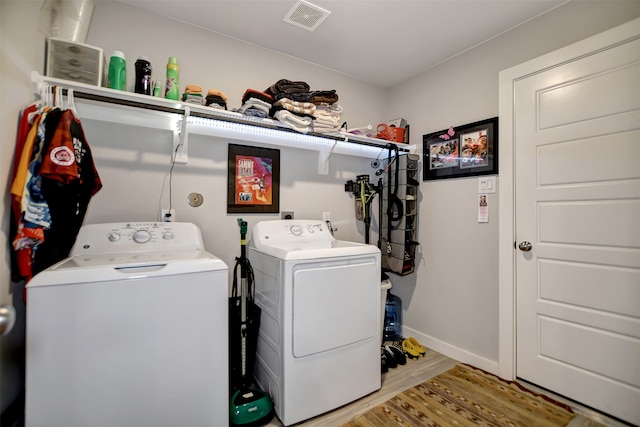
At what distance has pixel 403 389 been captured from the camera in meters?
1.95

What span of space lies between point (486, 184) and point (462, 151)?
345 millimetres

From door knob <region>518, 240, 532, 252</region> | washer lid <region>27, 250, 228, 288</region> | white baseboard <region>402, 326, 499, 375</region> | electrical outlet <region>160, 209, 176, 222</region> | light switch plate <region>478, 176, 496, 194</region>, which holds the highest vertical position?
light switch plate <region>478, 176, 496, 194</region>

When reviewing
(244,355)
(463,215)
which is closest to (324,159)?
(463,215)

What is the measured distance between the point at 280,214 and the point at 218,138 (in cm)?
77

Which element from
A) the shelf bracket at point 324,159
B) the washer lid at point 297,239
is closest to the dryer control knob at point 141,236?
the washer lid at point 297,239

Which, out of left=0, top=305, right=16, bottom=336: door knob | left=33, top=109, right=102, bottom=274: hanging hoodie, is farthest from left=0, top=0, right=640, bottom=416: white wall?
left=0, top=305, right=16, bottom=336: door knob

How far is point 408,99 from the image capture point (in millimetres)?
2855

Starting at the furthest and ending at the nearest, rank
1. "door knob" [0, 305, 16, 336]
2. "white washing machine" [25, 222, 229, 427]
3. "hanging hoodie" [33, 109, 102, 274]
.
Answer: "hanging hoodie" [33, 109, 102, 274] < "white washing machine" [25, 222, 229, 427] < "door knob" [0, 305, 16, 336]

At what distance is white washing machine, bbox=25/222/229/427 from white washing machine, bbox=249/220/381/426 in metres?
0.36

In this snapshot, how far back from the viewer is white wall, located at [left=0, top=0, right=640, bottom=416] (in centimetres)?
133

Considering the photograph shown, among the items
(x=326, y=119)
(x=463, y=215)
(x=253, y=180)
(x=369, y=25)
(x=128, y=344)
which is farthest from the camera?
(x=463, y=215)

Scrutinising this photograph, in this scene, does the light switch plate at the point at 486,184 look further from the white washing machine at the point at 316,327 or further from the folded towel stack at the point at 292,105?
the folded towel stack at the point at 292,105

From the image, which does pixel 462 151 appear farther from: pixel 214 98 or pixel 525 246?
pixel 214 98

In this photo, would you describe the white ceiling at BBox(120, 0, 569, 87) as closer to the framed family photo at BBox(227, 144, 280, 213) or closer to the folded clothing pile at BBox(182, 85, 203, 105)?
the folded clothing pile at BBox(182, 85, 203, 105)
